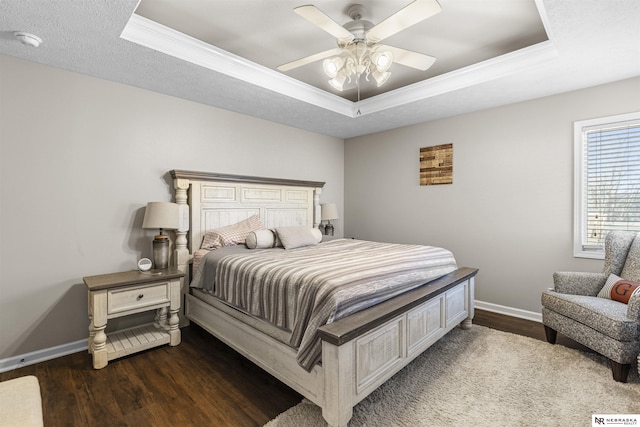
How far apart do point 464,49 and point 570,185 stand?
1.78 metres

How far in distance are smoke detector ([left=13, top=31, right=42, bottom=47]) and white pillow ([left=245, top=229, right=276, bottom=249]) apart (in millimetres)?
2182

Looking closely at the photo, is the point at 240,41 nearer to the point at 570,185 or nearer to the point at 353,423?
the point at 353,423

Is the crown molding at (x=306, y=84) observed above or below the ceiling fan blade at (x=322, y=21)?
above

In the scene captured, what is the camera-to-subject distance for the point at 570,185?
3.12m

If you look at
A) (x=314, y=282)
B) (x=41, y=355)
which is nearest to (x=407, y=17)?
(x=314, y=282)

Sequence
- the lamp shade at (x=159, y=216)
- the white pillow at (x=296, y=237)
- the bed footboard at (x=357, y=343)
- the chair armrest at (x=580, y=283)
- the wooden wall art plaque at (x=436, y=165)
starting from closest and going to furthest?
1. the bed footboard at (x=357, y=343)
2. the chair armrest at (x=580, y=283)
3. the lamp shade at (x=159, y=216)
4. the white pillow at (x=296, y=237)
5. the wooden wall art plaque at (x=436, y=165)

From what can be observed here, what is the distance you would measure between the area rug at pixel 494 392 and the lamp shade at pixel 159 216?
1.91 meters

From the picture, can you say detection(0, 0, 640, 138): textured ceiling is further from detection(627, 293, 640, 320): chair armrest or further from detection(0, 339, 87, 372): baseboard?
detection(0, 339, 87, 372): baseboard

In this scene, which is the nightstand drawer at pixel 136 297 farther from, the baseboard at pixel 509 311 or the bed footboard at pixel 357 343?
the baseboard at pixel 509 311

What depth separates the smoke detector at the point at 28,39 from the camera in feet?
6.70

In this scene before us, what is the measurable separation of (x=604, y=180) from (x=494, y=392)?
243cm

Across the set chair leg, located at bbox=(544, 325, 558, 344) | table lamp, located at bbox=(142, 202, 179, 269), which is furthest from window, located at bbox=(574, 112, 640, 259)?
table lamp, located at bbox=(142, 202, 179, 269)

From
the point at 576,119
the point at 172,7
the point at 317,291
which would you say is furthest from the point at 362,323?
the point at 576,119

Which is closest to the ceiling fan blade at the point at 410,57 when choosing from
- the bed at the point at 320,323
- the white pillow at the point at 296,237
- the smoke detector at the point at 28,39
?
the bed at the point at 320,323
